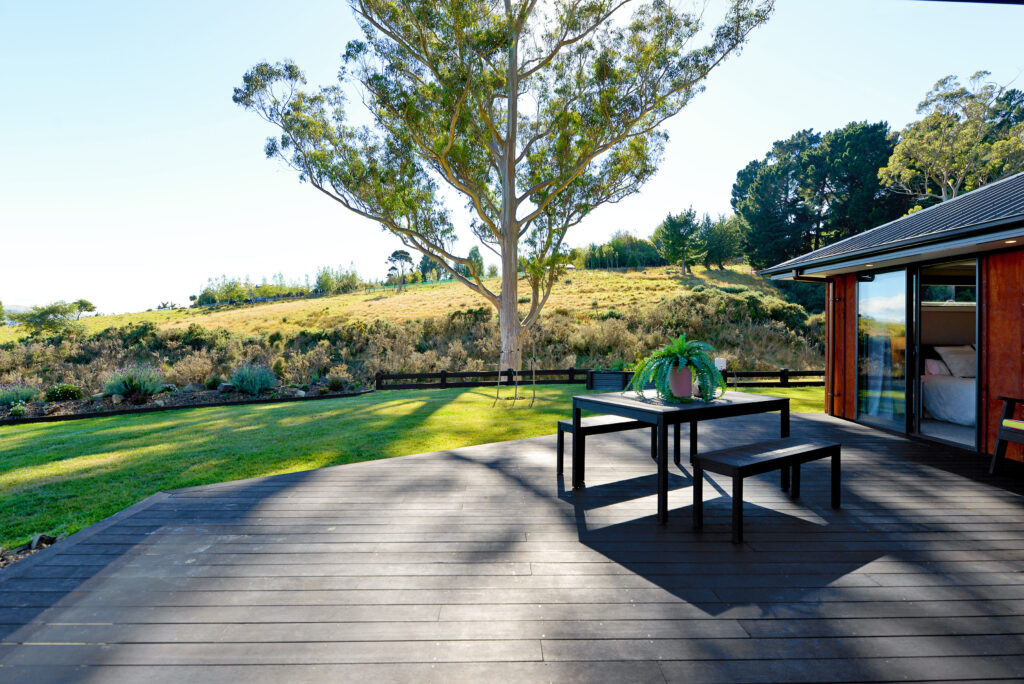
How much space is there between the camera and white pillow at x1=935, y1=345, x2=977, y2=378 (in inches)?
236

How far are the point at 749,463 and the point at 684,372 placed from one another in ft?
2.78

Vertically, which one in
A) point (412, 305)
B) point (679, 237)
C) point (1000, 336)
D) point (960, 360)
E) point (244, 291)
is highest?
point (679, 237)

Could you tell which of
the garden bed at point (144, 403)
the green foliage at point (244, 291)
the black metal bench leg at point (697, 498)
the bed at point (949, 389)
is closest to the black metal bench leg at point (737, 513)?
the black metal bench leg at point (697, 498)

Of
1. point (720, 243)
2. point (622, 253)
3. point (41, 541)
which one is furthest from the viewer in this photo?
point (622, 253)

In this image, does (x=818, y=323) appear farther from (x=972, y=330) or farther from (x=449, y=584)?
(x=449, y=584)

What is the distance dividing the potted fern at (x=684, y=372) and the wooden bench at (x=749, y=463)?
50 cm

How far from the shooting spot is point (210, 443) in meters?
6.06

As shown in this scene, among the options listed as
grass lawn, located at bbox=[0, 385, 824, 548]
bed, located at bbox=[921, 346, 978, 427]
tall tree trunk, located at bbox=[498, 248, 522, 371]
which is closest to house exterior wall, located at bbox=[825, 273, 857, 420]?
bed, located at bbox=[921, 346, 978, 427]

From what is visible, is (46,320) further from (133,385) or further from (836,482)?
(836,482)

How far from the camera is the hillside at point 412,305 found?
23.2 m

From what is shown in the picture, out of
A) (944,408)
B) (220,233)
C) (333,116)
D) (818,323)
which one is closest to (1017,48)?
(818,323)

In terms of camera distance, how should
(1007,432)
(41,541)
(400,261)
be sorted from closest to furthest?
(41,541) < (1007,432) < (400,261)

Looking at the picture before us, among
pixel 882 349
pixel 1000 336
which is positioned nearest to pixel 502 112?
pixel 882 349

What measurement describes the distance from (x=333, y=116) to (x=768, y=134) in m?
39.8
